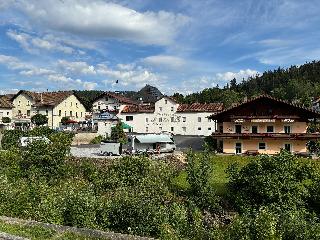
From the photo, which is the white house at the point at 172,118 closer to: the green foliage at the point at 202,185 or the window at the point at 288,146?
the window at the point at 288,146

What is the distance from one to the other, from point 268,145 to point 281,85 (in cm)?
12058

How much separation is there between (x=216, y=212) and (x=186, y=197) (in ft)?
8.43

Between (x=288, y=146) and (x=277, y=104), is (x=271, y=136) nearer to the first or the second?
(x=288, y=146)

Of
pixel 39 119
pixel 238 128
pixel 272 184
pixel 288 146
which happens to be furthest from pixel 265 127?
pixel 39 119

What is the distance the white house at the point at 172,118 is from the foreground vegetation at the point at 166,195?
20.6 metres

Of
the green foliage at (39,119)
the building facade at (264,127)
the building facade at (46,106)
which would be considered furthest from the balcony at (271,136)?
the building facade at (46,106)

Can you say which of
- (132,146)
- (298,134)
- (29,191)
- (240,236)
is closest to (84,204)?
(29,191)

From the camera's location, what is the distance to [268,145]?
1722 inches

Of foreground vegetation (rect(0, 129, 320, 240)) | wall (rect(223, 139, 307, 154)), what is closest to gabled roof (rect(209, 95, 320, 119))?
wall (rect(223, 139, 307, 154))

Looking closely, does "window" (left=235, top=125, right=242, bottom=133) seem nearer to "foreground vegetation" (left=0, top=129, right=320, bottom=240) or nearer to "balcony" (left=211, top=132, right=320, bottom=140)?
"balcony" (left=211, top=132, right=320, bottom=140)

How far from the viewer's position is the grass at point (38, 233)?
14673 millimetres

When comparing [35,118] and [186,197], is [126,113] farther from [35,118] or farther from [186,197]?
[186,197]

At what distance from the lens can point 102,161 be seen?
39.1 m

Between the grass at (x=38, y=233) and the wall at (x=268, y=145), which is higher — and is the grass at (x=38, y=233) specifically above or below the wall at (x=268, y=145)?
below
